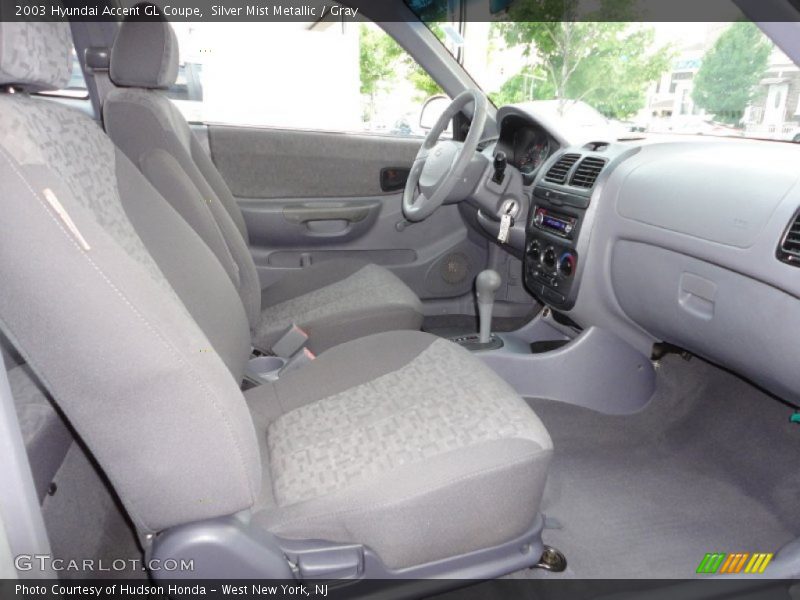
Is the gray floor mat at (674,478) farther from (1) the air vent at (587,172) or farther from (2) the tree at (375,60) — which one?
(2) the tree at (375,60)

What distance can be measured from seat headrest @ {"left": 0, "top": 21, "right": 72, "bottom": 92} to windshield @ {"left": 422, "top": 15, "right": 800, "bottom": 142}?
1.19 metres

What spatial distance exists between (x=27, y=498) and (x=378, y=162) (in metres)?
1.95

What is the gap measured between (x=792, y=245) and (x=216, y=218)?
1.33 metres

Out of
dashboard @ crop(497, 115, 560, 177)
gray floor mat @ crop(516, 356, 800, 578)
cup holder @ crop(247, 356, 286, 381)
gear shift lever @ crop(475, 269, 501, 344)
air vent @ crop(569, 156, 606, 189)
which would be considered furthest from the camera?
dashboard @ crop(497, 115, 560, 177)

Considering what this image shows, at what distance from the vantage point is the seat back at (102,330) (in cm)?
62

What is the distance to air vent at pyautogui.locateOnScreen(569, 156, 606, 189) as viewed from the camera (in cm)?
160

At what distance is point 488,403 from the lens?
39.3 inches

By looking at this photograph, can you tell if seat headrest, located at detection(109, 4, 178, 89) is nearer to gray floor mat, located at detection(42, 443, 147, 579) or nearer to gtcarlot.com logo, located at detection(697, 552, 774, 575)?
gray floor mat, located at detection(42, 443, 147, 579)

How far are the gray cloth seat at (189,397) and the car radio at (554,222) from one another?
26.9 inches

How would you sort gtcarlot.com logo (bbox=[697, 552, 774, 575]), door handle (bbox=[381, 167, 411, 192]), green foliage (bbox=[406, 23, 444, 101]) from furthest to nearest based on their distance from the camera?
1. door handle (bbox=[381, 167, 411, 192])
2. green foliage (bbox=[406, 23, 444, 101])
3. gtcarlot.com logo (bbox=[697, 552, 774, 575])

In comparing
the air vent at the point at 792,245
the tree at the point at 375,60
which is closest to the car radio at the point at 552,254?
the air vent at the point at 792,245

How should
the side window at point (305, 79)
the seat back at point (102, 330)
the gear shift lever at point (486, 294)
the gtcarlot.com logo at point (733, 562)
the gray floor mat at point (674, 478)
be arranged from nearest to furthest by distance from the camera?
the seat back at point (102, 330) < the gtcarlot.com logo at point (733, 562) < the gray floor mat at point (674, 478) < the gear shift lever at point (486, 294) < the side window at point (305, 79)

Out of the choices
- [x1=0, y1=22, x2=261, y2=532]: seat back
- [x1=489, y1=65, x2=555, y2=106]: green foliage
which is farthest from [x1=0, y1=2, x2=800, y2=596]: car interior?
[x1=489, y1=65, x2=555, y2=106]: green foliage

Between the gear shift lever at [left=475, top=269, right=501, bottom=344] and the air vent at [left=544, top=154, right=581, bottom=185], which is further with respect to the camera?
the gear shift lever at [left=475, top=269, right=501, bottom=344]
